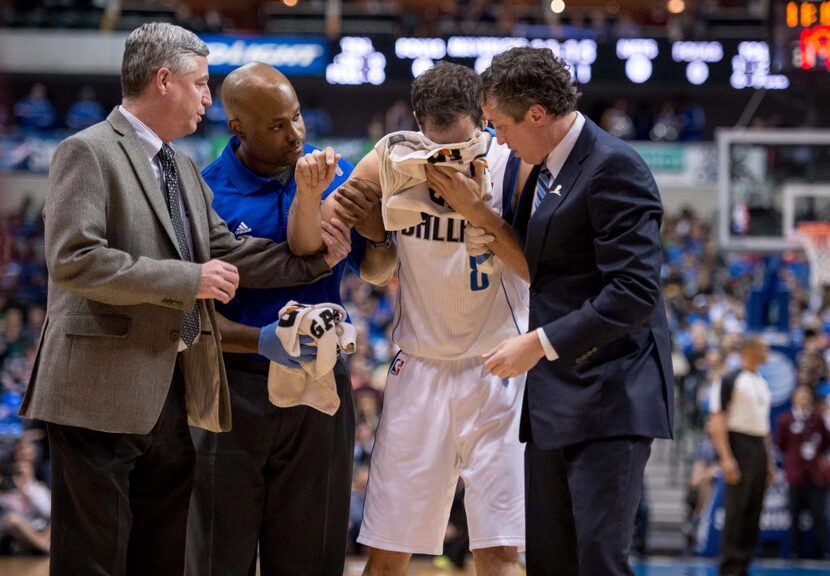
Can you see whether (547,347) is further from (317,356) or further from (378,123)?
(378,123)

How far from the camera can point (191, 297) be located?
322cm

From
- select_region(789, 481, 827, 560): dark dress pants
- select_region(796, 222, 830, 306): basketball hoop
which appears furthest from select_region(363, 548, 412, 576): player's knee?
select_region(796, 222, 830, 306): basketball hoop

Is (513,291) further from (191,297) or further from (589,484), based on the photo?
(191,297)

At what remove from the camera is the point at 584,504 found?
3.34 meters

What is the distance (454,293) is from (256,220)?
0.80m

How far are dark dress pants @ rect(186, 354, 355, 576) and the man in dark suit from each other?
2.44 feet

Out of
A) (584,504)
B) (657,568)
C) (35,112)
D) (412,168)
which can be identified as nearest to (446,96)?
(412,168)

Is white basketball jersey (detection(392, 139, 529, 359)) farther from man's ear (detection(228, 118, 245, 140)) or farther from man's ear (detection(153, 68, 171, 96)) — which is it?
man's ear (detection(153, 68, 171, 96))

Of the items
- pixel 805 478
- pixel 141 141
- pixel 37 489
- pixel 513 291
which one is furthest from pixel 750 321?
pixel 141 141

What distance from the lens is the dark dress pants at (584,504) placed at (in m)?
3.29

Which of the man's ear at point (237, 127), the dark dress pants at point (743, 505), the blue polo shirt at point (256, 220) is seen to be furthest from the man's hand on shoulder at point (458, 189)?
the dark dress pants at point (743, 505)

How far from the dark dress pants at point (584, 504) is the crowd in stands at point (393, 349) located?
182 inches

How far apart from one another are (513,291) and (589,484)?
3.04ft

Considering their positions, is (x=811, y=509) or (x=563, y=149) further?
(x=811, y=509)
